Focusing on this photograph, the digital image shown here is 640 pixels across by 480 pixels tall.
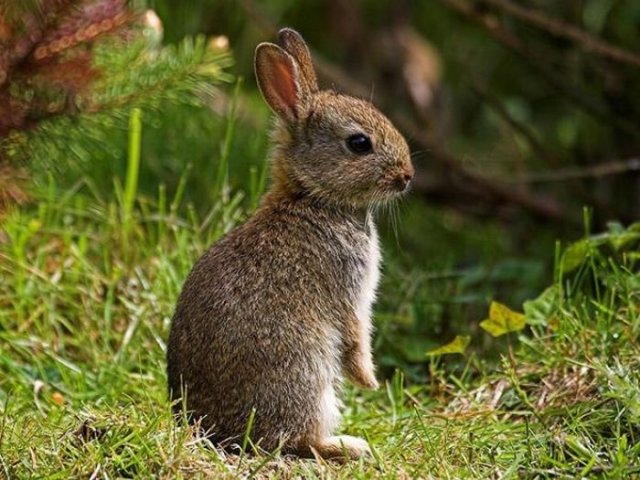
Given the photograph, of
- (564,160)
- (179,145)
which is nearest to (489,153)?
(564,160)

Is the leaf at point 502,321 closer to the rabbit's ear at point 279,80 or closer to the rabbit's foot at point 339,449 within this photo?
the rabbit's foot at point 339,449

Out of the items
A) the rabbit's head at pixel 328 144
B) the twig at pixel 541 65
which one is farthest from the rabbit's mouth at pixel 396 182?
the twig at pixel 541 65

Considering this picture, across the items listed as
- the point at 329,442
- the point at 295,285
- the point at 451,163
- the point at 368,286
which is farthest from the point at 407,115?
the point at 329,442

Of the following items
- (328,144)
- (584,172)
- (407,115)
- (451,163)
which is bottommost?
(407,115)

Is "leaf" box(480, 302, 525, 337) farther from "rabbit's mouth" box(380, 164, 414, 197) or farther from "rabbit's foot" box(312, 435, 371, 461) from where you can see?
"rabbit's foot" box(312, 435, 371, 461)

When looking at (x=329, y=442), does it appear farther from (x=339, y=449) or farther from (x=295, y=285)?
(x=295, y=285)

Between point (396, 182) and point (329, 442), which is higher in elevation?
point (396, 182)

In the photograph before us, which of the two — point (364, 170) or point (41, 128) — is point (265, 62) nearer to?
point (364, 170)
